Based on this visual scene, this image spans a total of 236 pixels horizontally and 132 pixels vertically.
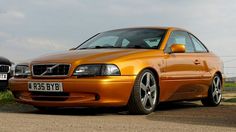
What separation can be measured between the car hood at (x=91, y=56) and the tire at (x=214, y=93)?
2.20m

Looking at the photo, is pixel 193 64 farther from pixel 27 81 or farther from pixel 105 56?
pixel 27 81

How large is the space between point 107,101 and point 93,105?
20 centimetres

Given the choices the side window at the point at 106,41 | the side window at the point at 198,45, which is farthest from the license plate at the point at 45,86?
the side window at the point at 198,45

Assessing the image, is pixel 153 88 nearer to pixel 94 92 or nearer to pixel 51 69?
pixel 94 92

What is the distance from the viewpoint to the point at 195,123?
5.99 m

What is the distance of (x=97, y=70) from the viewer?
673 centimetres

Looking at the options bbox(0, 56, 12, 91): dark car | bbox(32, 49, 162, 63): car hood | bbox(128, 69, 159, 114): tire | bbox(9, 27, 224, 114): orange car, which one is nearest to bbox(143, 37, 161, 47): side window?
bbox(9, 27, 224, 114): orange car

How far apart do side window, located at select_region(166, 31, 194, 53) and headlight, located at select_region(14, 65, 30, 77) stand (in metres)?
2.28

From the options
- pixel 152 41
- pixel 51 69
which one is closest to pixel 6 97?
pixel 51 69

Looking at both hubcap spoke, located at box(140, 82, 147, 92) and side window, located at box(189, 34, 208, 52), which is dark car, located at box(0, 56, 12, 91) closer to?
side window, located at box(189, 34, 208, 52)

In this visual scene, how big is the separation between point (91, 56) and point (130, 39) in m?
1.18

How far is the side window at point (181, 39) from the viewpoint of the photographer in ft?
27.1

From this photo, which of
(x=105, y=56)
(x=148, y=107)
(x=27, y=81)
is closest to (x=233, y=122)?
(x=148, y=107)

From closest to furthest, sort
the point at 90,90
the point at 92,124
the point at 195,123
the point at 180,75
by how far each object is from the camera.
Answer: the point at 92,124 → the point at 195,123 → the point at 90,90 → the point at 180,75
